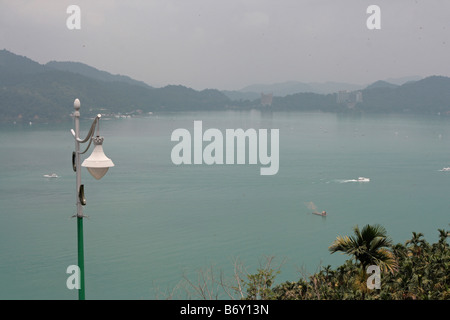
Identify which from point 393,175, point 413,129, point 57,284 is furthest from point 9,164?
point 413,129

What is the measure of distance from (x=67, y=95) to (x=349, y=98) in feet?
288

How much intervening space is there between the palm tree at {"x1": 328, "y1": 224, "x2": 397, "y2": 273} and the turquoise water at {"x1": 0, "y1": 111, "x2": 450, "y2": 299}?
33.8ft

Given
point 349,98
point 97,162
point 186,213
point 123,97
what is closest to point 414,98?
point 349,98

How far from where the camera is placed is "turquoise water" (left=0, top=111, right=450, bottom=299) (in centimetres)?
2456

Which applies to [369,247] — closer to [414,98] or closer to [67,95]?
[67,95]

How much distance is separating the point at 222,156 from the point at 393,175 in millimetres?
18754

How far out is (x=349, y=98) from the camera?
544ft

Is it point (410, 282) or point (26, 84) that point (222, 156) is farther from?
point (26, 84)

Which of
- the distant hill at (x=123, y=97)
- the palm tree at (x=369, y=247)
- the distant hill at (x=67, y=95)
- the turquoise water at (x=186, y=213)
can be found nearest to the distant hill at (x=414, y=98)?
the distant hill at (x=123, y=97)

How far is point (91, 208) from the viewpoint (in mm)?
35875
